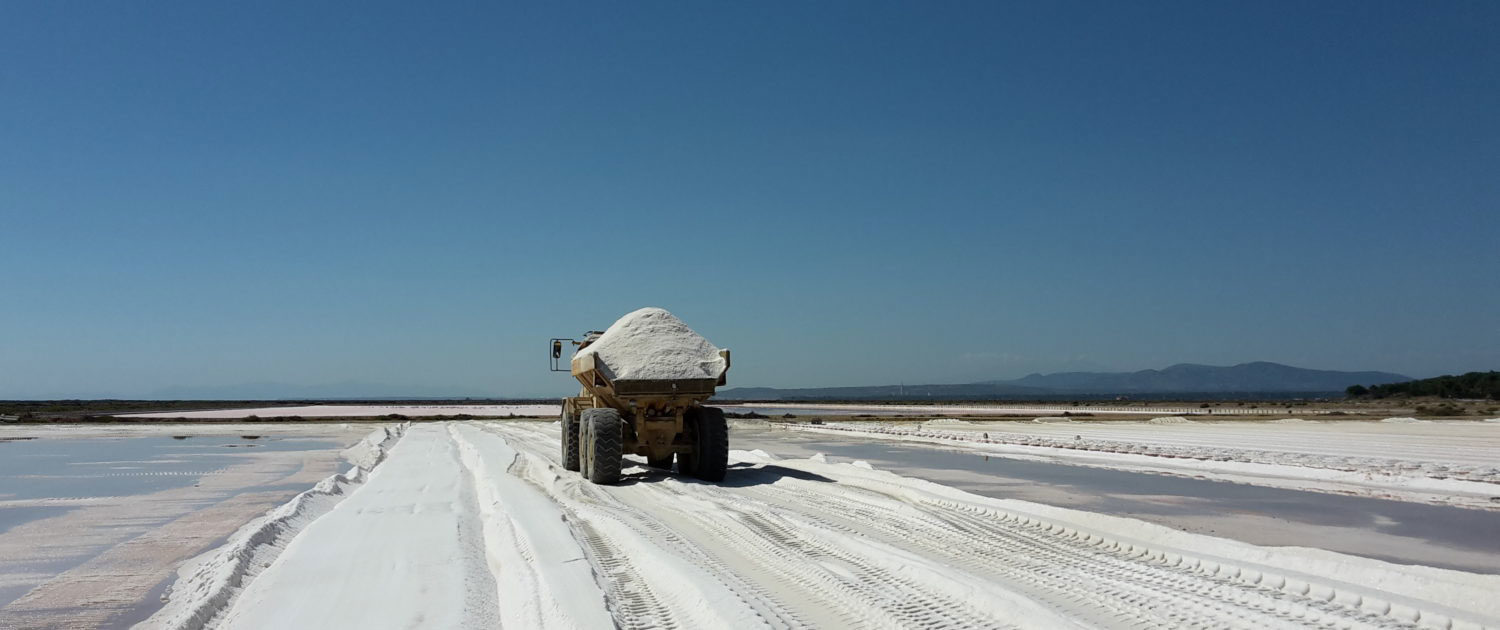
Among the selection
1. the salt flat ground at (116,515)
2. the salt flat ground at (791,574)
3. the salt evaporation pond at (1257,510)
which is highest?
the salt flat ground at (791,574)

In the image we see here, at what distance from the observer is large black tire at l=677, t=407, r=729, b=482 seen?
1373 cm

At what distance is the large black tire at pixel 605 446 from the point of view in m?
13.0

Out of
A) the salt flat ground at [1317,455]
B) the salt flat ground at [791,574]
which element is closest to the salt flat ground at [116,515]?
the salt flat ground at [791,574]

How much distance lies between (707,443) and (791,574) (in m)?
7.39

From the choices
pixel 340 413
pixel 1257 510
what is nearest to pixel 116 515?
pixel 1257 510

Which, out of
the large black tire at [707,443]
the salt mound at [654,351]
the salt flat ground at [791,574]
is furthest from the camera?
the salt mound at [654,351]

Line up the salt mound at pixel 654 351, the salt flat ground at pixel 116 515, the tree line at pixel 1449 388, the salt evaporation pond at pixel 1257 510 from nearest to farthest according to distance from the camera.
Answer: the salt flat ground at pixel 116 515 → the salt evaporation pond at pixel 1257 510 → the salt mound at pixel 654 351 → the tree line at pixel 1449 388

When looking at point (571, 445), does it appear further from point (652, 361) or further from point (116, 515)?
point (116, 515)

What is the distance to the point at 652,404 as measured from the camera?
14.0m

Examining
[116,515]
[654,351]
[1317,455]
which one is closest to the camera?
[116,515]

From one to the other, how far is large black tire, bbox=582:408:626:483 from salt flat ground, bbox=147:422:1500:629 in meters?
2.50

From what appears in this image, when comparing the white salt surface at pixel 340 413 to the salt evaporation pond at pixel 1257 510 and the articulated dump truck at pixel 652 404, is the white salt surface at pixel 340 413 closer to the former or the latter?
the articulated dump truck at pixel 652 404

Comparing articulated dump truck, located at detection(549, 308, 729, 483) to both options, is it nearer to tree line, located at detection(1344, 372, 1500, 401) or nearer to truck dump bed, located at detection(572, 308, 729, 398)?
truck dump bed, located at detection(572, 308, 729, 398)

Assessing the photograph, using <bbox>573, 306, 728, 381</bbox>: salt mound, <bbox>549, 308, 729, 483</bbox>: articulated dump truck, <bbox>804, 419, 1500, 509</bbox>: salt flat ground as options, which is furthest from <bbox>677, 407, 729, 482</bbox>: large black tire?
<bbox>804, 419, 1500, 509</bbox>: salt flat ground
